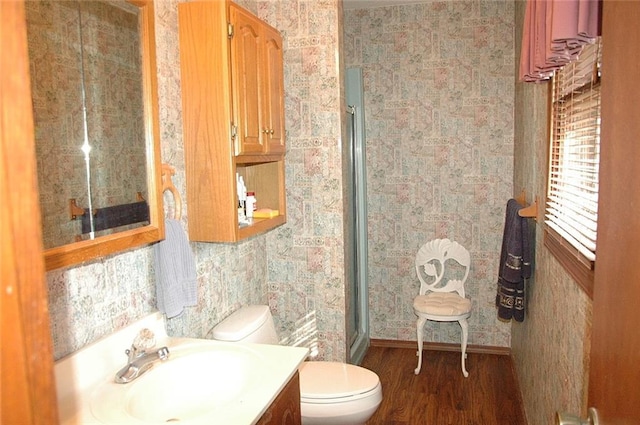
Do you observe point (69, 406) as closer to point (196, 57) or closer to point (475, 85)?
point (196, 57)

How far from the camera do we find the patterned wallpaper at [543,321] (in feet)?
5.45

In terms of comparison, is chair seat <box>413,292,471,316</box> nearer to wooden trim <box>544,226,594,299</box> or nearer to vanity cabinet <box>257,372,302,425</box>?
wooden trim <box>544,226,594,299</box>

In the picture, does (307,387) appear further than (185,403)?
Yes

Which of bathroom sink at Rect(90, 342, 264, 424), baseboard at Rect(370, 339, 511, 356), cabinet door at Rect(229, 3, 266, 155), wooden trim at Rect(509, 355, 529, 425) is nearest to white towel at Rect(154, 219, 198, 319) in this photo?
bathroom sink at Rect(90, 342, 264, 424)

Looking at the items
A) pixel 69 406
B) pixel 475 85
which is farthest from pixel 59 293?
pixel 475 85

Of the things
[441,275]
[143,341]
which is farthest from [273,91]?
[441,275]

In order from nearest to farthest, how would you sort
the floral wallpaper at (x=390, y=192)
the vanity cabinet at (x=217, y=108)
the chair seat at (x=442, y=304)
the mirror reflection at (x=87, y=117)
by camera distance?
the mirror reflection at (x=87, y=117) < the floral wallpaper at (x=390, y=192) < the vanity cabinet at (x=217, y=108) < the chair seat at (x=442, y=304)

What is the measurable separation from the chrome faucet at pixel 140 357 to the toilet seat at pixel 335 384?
0.81 metres

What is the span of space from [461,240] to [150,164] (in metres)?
2.82

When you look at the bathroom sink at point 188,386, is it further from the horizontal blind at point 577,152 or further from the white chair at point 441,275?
the white chair at point 441,275

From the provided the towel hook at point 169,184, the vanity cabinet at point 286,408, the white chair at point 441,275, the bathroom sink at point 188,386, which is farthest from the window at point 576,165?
the white chair at point 441,275

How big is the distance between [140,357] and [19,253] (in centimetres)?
133

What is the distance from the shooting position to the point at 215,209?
2.12m

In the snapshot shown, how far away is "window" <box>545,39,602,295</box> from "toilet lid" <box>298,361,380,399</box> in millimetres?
1005
